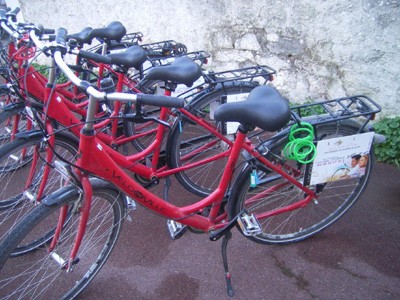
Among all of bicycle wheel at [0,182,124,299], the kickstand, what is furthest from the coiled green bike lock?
bicycle wheel at [0,182,124,299]

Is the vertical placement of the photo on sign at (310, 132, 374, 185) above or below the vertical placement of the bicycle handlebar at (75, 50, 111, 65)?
below

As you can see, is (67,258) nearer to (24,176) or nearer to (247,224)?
(247,224)

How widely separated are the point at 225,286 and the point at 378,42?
2466 mm

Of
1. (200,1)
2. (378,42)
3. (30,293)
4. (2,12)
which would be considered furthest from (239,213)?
(200,1)

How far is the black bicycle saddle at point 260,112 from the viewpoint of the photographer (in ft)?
5.14

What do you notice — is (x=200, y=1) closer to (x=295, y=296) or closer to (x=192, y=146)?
(x=192, y=146)

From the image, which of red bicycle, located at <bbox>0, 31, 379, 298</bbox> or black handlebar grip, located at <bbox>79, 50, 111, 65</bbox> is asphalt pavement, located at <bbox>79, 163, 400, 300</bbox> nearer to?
red bicycle, located at <bbox>0, 31, 379, 298</bbox>

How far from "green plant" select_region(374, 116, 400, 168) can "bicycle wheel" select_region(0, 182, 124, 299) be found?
2.51m

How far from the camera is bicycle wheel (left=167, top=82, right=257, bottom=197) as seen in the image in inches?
98.0

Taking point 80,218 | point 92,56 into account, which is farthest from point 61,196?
point 92,56

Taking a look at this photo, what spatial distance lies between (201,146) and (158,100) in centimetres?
160

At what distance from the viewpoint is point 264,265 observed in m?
2.21

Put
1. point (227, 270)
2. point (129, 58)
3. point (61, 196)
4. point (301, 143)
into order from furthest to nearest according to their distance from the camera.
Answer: point (129, 58), point (227, 270), point (301, 143), point (61, 196)

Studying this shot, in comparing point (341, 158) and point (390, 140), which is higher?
point (341, 158)
